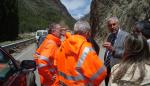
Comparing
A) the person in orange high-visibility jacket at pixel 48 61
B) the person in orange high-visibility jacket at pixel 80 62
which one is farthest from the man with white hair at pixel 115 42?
the person in orange high-visibility jacket at pixel 80 62

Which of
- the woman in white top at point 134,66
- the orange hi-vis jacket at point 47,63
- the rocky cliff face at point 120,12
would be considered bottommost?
the rocky cliff face at point 120,12

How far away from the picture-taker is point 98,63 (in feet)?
18.8

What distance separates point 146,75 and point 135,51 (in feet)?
0.77

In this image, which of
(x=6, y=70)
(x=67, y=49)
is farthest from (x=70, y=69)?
(x=6, y=70)

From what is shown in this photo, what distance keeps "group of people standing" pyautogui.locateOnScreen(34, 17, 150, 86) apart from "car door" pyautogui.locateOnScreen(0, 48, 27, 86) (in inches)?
19.8

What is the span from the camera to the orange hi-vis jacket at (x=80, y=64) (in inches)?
225

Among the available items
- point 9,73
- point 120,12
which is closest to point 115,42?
point 9,73

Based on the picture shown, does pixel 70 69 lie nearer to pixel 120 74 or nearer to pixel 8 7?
pixel 120 74

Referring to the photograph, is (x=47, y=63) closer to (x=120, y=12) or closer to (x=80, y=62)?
Answer: (x=80, y=62)

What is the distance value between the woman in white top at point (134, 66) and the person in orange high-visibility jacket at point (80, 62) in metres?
1.41

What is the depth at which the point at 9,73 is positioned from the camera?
6.27 metres

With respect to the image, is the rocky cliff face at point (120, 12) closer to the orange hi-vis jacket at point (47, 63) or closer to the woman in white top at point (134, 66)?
the orange hi-vis jacket at point (47, 63)

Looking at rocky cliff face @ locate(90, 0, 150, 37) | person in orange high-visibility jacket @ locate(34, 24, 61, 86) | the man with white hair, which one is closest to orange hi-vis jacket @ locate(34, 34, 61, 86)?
person in orange high-visibility jacket @ locate(34, 24, 61, 86)

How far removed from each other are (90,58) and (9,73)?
119 centimetres
